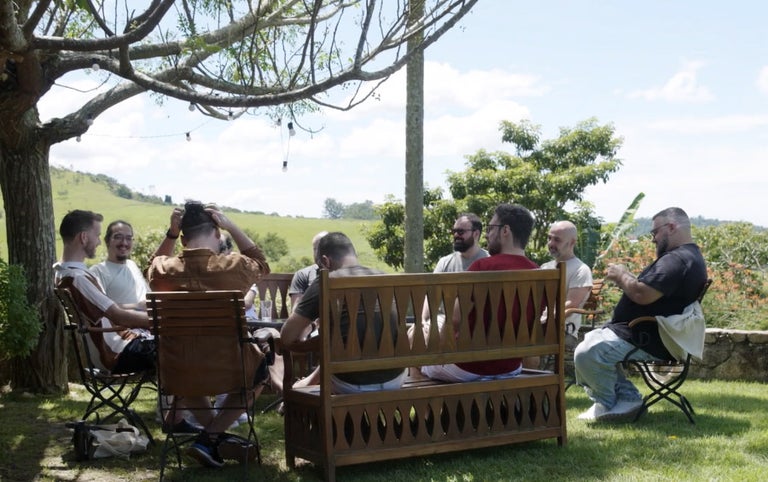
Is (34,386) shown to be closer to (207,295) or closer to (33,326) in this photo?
(33,326)

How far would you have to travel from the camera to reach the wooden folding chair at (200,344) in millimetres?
5473

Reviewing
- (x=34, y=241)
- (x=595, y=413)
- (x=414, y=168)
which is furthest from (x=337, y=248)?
(x=414, y=168)

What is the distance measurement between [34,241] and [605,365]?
18.0 feet

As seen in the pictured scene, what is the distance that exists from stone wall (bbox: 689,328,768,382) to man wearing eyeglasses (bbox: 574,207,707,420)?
300 cm

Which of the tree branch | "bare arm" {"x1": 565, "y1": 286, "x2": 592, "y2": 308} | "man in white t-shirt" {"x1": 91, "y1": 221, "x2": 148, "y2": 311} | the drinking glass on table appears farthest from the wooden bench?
"man in white t-shirt" {"x1": 91, "y1": 221, "x2": 148, "y2": 311}

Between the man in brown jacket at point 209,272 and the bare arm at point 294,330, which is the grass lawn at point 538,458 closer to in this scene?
the man in brown jacket at point 209,272

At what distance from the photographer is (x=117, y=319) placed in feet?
20.9

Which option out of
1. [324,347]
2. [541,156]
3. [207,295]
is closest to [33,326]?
[207,295]

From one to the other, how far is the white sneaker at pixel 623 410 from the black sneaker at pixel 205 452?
9.99 feet

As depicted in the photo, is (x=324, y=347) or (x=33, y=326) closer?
(x=324, y=347)

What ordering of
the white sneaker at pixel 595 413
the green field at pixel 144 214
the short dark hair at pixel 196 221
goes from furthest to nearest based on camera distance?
1. the green field at pixel 144 214
2. the white sneaker at pixel 595 413
3. the short dark hair at pixel 196 221

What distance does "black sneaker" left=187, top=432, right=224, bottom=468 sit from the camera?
5.75 m

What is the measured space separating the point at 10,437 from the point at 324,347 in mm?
3104

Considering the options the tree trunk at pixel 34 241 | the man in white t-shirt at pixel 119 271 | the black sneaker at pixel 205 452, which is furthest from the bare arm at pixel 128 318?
the tree trunk at pixel 34 241
